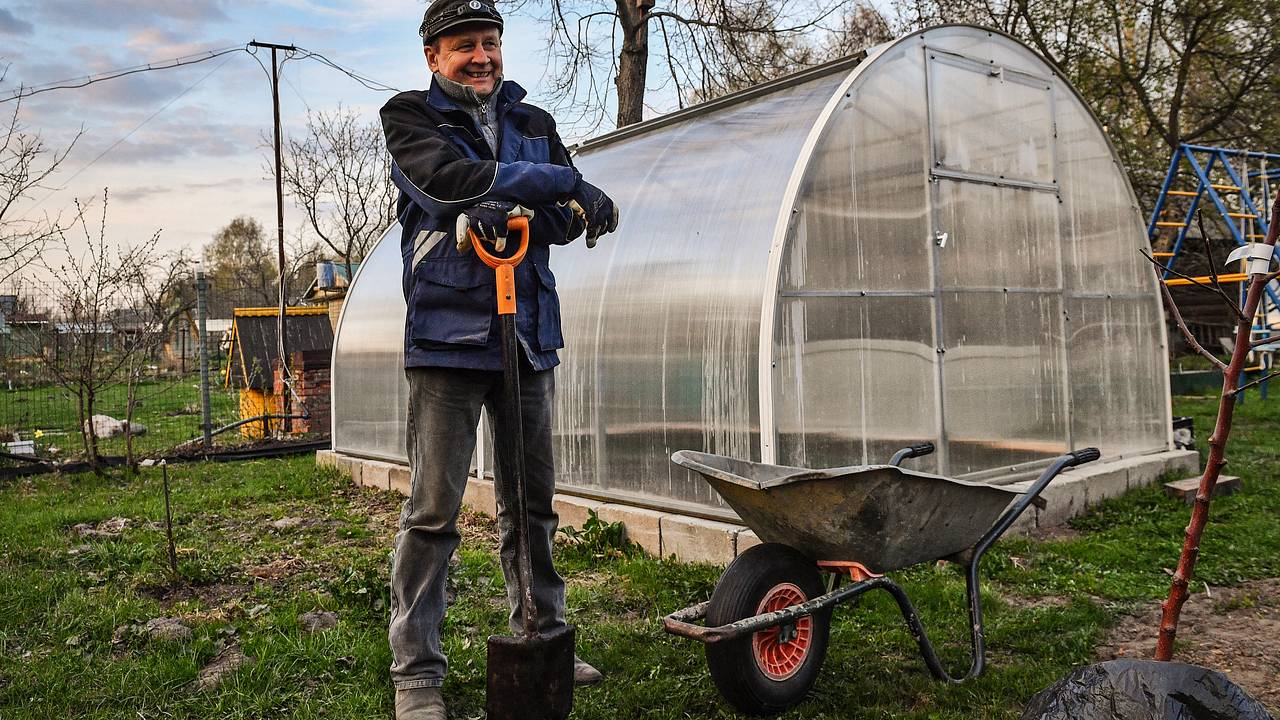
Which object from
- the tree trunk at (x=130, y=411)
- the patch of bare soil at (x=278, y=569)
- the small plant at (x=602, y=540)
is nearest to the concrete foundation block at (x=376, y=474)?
the tree trunk at (x=130, y=411)

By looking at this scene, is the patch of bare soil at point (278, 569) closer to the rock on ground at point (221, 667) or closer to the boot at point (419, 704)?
the rock on ground at point (221, 667)

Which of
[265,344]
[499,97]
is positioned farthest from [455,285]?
[265,344]

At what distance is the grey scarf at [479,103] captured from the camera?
3078 mm

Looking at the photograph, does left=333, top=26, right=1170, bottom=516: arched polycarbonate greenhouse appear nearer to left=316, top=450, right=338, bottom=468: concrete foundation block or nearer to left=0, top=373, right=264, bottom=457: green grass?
left=316, top=450, right=338, bottom=468: concrete foundation block

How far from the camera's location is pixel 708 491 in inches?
204

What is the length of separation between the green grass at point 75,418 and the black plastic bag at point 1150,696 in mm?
10000

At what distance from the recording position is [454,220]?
2973mm

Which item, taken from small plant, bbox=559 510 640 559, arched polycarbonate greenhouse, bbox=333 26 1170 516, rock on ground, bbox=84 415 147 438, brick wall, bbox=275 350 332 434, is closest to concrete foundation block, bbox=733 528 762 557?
arched polycarbonate greenhouse, bbox=333 26 1170 516

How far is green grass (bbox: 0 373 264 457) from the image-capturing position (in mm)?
11188

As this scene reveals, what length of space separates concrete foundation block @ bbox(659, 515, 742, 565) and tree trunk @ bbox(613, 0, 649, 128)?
8.90 meters

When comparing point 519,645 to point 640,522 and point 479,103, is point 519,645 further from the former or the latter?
point 640,522

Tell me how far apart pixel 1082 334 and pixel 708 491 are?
3340mm

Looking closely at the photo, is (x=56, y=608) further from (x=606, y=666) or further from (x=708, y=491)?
(x=708, y=491)

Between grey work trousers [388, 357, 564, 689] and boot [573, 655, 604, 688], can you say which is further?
boot [573, 655, 604, 688]
